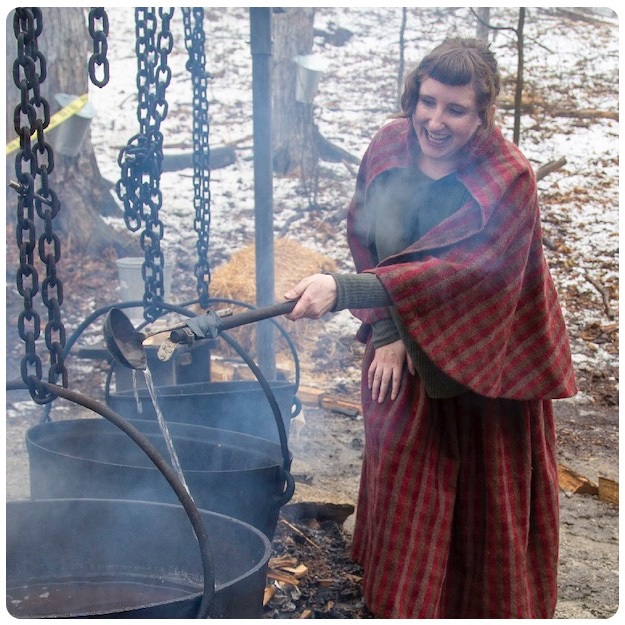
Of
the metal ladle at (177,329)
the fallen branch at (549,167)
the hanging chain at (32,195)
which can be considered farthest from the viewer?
the fallen branch at (549,167)

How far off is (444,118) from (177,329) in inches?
41.7

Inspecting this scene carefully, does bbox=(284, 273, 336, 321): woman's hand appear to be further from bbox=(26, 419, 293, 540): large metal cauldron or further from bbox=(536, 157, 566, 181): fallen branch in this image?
bbox=(536, 157, 566, 181): fallen branch

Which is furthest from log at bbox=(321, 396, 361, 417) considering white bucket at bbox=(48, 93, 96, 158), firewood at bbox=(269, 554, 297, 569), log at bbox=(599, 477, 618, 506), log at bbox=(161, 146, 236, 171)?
log at bbox=(161, 146, 236, 171)

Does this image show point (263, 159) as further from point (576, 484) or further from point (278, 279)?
point (278, 279)

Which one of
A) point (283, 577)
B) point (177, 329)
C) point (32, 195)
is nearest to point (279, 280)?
point (283, 577)

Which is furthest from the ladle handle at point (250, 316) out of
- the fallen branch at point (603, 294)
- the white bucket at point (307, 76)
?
the white bucket at point (307, 76)

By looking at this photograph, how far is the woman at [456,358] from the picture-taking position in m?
2.22

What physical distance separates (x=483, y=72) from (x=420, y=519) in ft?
4.81

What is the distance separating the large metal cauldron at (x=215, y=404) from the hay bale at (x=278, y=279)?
2.43 meters

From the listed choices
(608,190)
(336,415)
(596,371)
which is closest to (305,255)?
(336,415)

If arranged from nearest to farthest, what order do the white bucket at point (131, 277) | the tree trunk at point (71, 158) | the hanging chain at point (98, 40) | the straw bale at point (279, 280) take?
the hanging chain at point (98, 40) → the white bucket at point (131, 277) → the straw bale at point (279, 280) → the tree trunk at point (71, 158)

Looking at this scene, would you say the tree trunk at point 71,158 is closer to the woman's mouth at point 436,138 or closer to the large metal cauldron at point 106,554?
the large metal cauldron at point 106,554

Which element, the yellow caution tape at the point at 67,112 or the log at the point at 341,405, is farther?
the yellow caution tape at the point at 67,112

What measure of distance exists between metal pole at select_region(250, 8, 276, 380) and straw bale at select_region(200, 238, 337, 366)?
1879 mm
